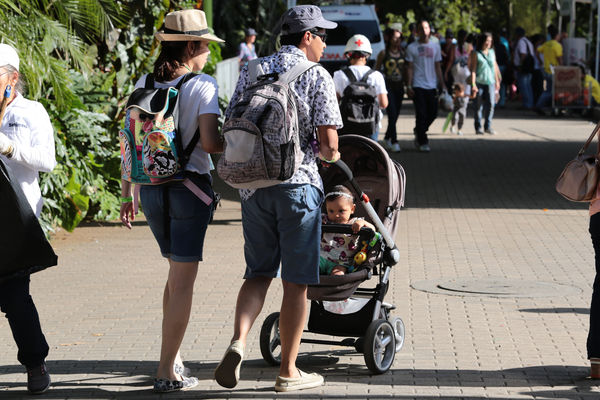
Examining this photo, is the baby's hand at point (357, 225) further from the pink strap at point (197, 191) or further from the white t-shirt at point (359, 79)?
the white t-shirt at point (359, 79)

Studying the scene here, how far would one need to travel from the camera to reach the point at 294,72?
5.33 meters

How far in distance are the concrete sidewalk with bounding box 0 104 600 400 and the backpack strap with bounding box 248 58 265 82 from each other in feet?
5.09

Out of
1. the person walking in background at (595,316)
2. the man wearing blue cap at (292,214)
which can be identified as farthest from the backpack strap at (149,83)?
the person walking in background at (595,316)

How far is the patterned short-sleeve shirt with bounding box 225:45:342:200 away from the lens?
5348mm

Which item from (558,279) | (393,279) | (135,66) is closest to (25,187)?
(393,279)

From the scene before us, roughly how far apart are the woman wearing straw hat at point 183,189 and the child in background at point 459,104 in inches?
638

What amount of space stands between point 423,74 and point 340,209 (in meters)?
12.2

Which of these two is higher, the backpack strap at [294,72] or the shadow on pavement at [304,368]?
the backpack strap at [294,72]

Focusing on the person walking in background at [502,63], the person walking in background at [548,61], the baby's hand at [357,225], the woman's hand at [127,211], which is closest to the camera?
the woman's hand at [127,211]

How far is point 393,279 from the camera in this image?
28.7ft

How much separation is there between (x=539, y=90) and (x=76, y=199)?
2068cm

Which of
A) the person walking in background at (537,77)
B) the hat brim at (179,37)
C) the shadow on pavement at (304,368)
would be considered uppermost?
the hat brim at (179,37)

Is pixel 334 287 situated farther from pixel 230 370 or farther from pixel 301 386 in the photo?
pixel 230 370

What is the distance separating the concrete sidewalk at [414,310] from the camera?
5.77m
